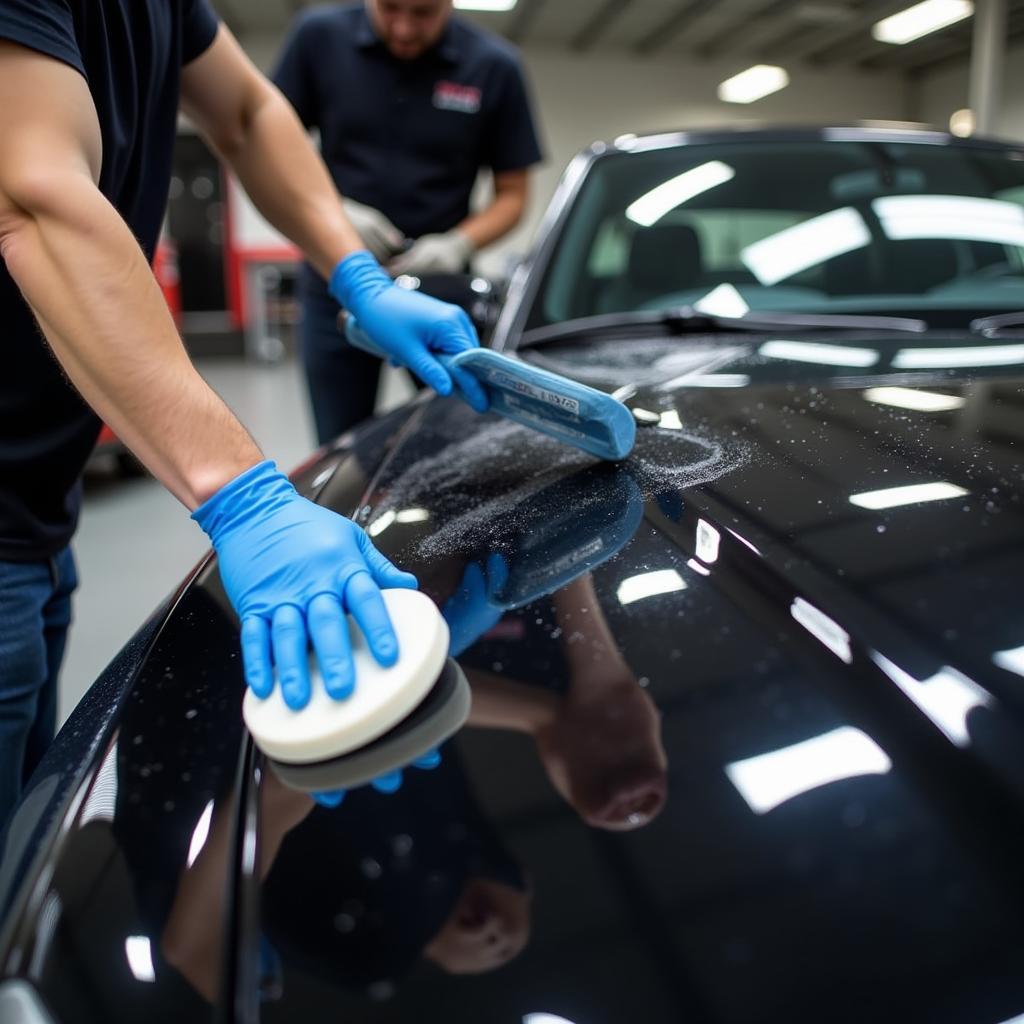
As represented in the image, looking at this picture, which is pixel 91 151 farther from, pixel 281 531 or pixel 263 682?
pixel 263 682

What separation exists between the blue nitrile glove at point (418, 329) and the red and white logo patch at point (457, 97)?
1.09m

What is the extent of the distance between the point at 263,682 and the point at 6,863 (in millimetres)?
173

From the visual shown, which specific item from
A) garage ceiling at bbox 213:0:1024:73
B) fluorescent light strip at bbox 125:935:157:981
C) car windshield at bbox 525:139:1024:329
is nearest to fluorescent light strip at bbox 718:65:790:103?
garage ceiling at bbox 213:0:1024:73

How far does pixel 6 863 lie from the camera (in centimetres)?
52

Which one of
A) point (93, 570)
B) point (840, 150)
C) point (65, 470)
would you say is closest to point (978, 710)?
point (65, 470)

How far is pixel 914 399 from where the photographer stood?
92 centimetres

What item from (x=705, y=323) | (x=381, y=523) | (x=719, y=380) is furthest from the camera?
(x=705, y=323)

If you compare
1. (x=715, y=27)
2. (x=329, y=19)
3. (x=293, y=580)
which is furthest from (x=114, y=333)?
(x=715, y=27)

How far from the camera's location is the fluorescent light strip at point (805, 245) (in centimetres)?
143

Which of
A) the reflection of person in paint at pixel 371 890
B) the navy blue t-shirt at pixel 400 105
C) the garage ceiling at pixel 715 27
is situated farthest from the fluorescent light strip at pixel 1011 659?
the garage ceiling at pixel 715 27

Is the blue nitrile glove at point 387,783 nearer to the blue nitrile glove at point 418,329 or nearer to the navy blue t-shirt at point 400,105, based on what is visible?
the blue nitrile glove at point 418,329

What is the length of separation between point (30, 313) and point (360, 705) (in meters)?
Answer: 0.63

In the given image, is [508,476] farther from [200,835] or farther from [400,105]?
[400,105]

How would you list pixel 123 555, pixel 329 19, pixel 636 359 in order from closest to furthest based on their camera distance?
pixel 636 359
pixel 329 19
pixel 123 555
